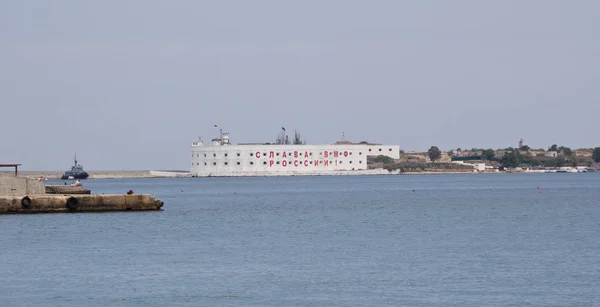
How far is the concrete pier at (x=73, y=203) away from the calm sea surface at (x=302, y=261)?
80 centimetres

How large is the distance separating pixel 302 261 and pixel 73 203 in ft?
92.6

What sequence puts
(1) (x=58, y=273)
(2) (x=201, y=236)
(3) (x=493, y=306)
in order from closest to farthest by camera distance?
(3) (x=493, y=306) < (1) (x=58, y=273) < (2) (x=201, y=236)

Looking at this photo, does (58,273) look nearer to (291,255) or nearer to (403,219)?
(291,255)

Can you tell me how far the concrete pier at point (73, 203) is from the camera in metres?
57.1

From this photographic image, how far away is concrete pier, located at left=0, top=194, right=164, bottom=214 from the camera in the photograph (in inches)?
2247

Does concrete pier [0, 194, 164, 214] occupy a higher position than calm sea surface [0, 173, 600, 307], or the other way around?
concrete pier [0, 194, 164, 214]

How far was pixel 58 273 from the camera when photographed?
31078 mm

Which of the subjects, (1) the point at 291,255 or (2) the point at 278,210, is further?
(2) the point at 278,210

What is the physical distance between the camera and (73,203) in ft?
193

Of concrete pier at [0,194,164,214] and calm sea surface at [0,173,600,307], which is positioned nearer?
calm sea surface at [0,173,600,307]

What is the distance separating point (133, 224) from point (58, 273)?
20446 mm

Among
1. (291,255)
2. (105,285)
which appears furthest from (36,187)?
(105,285)

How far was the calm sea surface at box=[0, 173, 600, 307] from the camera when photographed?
26.2m

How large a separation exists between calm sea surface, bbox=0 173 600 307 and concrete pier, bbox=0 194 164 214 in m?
0.80
